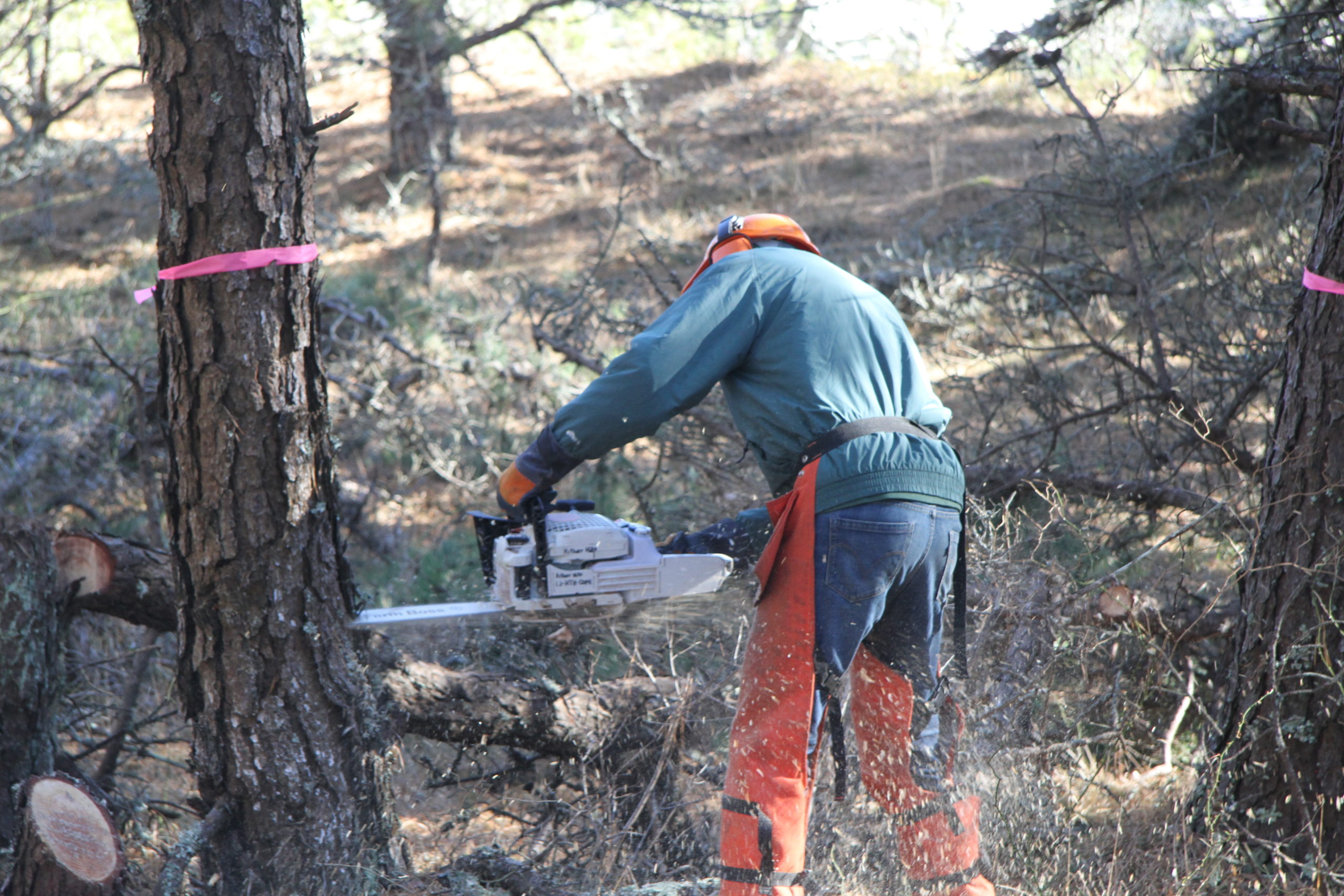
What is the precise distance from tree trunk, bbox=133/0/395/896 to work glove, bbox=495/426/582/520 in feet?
1.72

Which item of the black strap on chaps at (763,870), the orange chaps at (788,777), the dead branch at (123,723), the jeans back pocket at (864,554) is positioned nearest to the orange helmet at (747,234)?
the orange chaps at (788,777)

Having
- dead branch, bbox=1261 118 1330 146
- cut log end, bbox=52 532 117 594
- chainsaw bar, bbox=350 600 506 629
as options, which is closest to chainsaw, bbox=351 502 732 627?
chainsaw bar, bbox=350 600 506 629

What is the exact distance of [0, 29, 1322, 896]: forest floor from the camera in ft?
11.0

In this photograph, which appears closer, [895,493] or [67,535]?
[895,493]

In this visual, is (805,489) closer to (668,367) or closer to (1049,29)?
(668,367)

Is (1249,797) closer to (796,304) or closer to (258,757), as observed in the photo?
(796,304)

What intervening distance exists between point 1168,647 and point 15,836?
394 centimetres

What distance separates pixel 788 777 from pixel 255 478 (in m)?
1.64

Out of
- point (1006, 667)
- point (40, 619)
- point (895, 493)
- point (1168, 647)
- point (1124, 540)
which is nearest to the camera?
point (895, 493)

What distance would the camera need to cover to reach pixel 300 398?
2.73 m

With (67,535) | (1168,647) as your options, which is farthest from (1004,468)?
(67,535)

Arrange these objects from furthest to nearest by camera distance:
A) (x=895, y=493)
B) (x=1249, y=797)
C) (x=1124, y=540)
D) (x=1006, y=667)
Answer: (x=1124, y=540) < (x=1006, y=667) < (x=1249, y=797) < (x=895, y=493)

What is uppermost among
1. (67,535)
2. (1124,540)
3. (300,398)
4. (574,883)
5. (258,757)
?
(300,398)

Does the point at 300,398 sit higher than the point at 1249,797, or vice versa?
the point at 300,398
